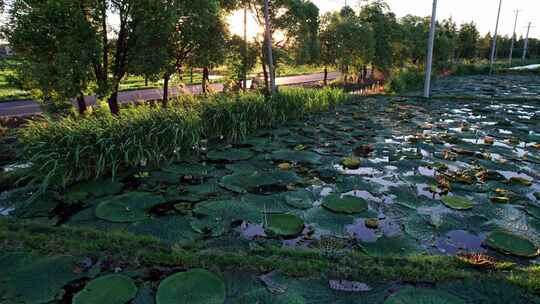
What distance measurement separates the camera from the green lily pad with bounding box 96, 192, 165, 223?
3.80 meters

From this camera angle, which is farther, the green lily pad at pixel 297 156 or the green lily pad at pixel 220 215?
the green lily pad at pixel 297 156

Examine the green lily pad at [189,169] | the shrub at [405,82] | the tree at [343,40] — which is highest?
the tree at [343,40]

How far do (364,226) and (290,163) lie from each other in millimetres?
2356

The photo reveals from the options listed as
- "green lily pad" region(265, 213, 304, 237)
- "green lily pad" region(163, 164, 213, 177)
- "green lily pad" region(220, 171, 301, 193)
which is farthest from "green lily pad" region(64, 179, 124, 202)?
"green lily pad" region(265, 213, 304, 237)

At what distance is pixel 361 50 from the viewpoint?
16078 mm

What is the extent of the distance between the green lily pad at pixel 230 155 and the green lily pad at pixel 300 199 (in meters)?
1.81

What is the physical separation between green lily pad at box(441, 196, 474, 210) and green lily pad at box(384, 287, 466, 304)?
185 centimetres

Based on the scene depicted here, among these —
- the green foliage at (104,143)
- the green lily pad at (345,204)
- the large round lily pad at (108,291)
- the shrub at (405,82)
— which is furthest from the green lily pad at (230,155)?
the shrub at (405,82)

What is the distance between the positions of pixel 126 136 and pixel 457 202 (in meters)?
5.10

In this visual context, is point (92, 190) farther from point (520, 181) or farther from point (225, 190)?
point (520, 181)

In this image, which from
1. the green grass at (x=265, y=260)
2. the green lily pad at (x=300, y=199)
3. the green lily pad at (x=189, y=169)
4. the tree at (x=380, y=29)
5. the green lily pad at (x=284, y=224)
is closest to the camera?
the green grass at (x=265, y=260)

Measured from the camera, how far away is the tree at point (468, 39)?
3583 centimetres

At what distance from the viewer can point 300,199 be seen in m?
4.34

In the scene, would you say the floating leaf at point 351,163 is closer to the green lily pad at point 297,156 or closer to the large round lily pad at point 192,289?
the green lily pad at point 297,156
